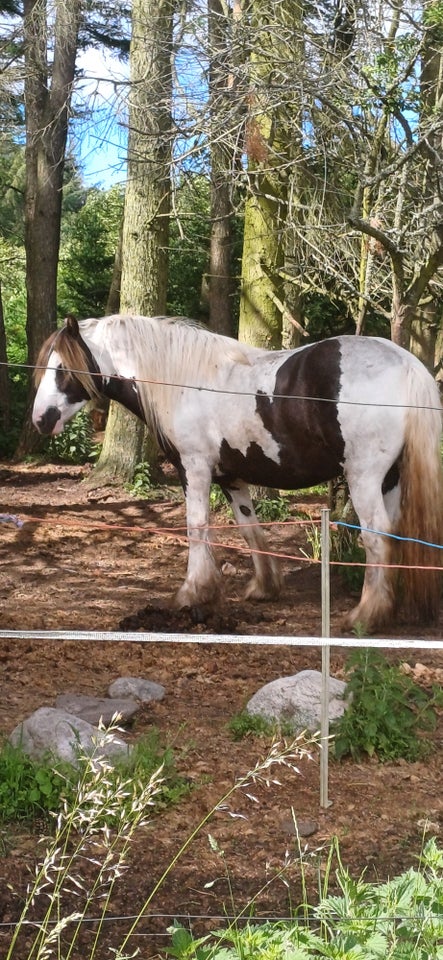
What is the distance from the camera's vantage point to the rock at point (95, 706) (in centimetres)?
412

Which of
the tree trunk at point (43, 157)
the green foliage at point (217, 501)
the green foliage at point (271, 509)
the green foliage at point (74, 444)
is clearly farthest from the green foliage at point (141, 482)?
the tree trunk at point (43, 157)

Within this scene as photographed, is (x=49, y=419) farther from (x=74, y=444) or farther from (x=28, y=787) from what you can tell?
(x=74, y=444)

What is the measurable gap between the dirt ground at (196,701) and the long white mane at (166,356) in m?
0.95

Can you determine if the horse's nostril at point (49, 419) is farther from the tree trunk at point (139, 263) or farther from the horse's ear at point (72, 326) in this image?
the tree trunk at point (139, 263)

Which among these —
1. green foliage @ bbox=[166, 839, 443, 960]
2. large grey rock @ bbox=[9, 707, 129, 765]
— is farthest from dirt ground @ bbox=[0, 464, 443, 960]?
large grey rock @ bbox=[9, 707, 129, 765]

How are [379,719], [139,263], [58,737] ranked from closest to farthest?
1. [58,737]
2. [379,719]
3. [139,263]

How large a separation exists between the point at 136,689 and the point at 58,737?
3.34 feet

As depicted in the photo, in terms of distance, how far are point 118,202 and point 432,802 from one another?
21.8 meters

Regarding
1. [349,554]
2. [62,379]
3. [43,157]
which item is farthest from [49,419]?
[43,157]

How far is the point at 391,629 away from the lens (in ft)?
19.2

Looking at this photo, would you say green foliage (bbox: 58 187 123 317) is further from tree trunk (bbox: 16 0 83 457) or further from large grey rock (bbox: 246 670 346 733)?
large grey rock (bbox: 246 670 346 733)

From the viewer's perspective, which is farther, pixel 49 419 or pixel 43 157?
pixel 43 157

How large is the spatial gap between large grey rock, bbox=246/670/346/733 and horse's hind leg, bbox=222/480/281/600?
7.86 ft

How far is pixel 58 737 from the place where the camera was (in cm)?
362
